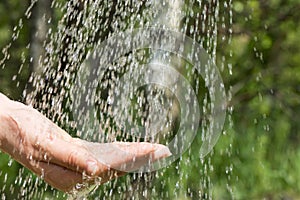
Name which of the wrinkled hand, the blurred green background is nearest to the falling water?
the blurred green background

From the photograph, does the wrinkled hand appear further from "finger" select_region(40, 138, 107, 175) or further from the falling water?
the falling water

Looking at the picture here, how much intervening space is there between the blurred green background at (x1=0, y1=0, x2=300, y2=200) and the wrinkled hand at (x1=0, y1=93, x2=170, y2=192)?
69.9 inches

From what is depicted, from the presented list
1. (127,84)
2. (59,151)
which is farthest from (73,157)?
(127,84)

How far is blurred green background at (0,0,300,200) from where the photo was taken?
10.2 feet

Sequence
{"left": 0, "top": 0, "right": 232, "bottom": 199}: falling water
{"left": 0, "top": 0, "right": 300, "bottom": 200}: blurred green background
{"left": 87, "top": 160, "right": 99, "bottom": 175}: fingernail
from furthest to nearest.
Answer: {"left": 0, "top": 0, "right": 300, "bottom": 200}: blurred green background → {"left": 0, "top": 0, "right": 232, "bottom": 199}: falling water → {"left": 87, "top": 160, "right": 99, "bottom": 175}: fingernail

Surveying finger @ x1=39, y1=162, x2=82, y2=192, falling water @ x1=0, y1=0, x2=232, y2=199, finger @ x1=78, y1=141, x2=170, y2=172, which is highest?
falling water @ x1=0, y1=0, x2=232, y2=199

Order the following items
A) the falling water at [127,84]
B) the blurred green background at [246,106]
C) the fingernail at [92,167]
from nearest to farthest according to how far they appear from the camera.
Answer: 1. the fingernail at [92,167]
2. the falling water at [127,84]
3. the blurred green background at [246,106]

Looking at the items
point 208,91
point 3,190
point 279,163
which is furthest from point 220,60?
point 3,190

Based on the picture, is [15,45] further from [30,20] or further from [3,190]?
[3,190]

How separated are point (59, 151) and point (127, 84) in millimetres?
1652

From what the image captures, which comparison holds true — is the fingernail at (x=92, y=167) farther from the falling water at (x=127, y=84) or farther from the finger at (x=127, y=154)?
the falling water at (x=127, y=84)

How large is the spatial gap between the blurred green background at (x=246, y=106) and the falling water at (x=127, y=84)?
1 cm

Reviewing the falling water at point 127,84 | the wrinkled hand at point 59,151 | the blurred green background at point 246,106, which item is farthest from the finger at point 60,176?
the blurred green background at point 246,106

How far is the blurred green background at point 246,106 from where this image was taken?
310 centimetres
